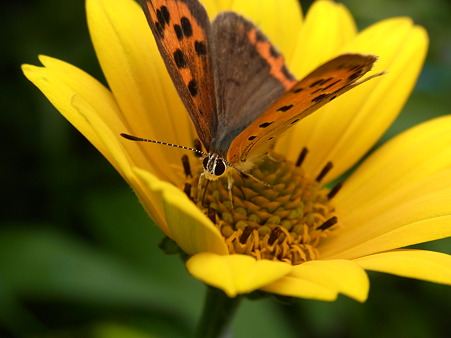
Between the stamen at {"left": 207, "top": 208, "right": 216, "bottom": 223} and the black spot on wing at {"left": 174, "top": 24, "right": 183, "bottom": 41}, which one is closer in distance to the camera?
the black spot on wing at {"left": 174, "top": 24, "right": 183, "bottom": 41}

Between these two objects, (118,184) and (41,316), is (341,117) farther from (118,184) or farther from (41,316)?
(41,316)

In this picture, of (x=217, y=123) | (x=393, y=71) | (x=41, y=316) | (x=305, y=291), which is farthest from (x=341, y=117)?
(x=41, y=316)

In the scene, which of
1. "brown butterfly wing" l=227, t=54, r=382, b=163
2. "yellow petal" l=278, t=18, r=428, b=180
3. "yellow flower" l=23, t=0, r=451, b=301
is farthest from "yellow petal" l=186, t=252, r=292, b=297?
"yellow petal" l=278, t=18, r=428, b=180

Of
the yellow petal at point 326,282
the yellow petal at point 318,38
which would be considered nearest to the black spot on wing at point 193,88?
the yellow petal at point 326,282

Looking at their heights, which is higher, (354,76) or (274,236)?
(354,76)

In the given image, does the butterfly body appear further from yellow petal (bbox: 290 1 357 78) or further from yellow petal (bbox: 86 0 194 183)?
yellow petal (bbox: 290 1 357 78)

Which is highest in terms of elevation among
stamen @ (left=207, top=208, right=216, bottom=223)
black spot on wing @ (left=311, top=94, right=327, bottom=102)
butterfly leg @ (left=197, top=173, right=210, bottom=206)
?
black spot on wing @ (left=311, top=94, right=327, bottom=102)

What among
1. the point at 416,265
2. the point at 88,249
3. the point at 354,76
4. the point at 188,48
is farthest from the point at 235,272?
the point at 88,249

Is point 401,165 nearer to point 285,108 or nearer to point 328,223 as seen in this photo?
point 328,223
